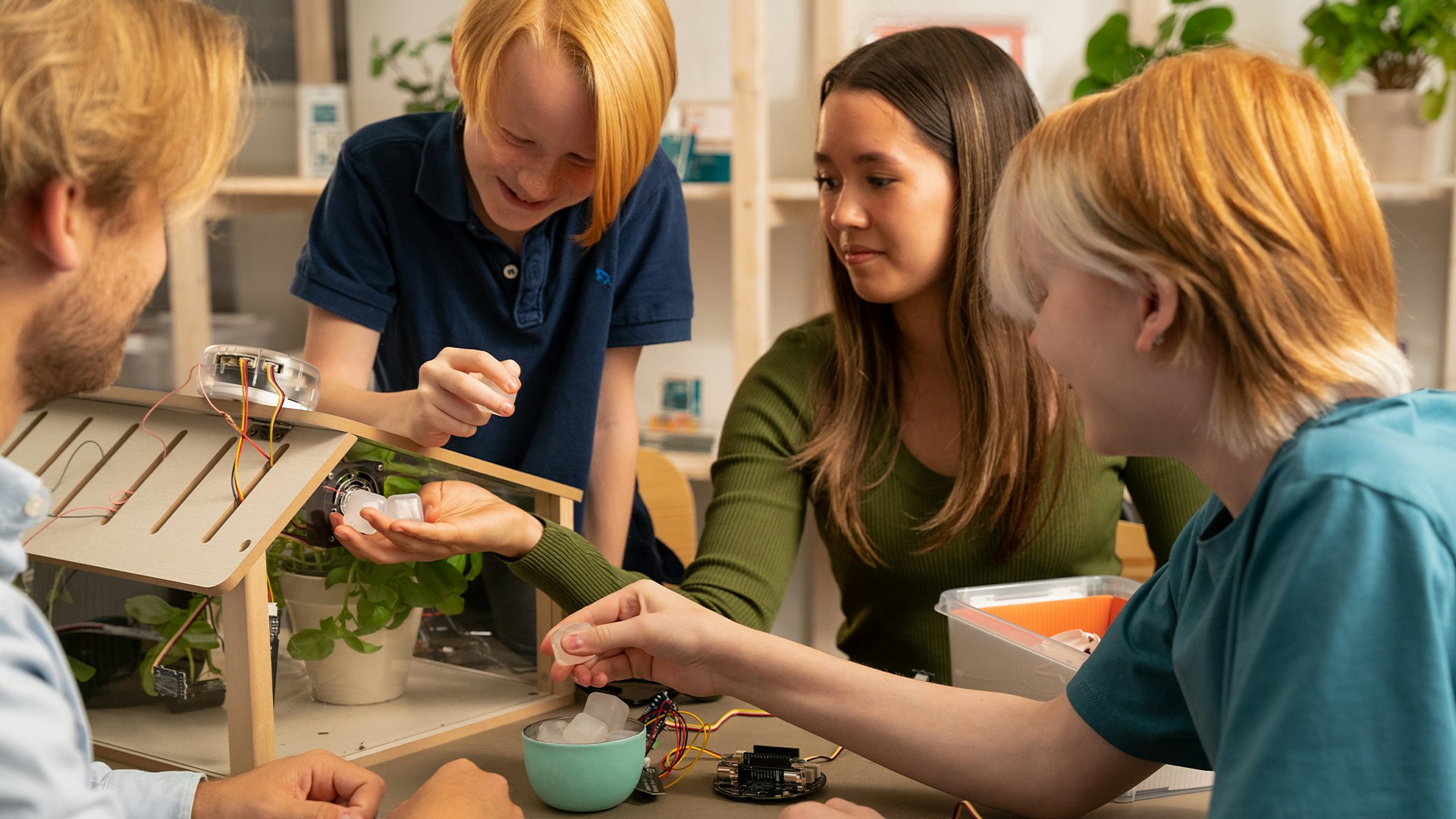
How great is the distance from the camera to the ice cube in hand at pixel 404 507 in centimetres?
111

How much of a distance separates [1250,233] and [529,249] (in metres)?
0.97

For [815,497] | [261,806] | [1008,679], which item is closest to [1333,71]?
[815,497]

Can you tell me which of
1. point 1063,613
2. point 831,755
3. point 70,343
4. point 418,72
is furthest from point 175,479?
point 418,72

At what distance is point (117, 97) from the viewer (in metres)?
0.74

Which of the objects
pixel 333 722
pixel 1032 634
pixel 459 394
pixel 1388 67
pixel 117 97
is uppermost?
pixel 1388 67

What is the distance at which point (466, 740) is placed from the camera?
44.8 inches

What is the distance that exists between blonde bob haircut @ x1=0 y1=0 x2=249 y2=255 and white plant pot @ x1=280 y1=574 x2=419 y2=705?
464 millimetres

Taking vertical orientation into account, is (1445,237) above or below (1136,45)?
below

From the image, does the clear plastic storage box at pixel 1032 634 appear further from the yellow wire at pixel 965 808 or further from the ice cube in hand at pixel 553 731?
the ice cube in hand at pixel 553 731

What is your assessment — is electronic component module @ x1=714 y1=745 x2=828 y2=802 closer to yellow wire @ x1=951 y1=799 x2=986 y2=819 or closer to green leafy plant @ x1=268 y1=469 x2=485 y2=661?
yellow wire @ x1=951 y1=799 x2=986 y2=819

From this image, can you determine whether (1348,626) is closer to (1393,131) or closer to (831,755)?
(831,755)

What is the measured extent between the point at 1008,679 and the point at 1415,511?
0.50m

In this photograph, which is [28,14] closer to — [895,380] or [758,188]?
[895,380]

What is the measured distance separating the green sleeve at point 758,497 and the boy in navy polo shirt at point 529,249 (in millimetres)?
141
